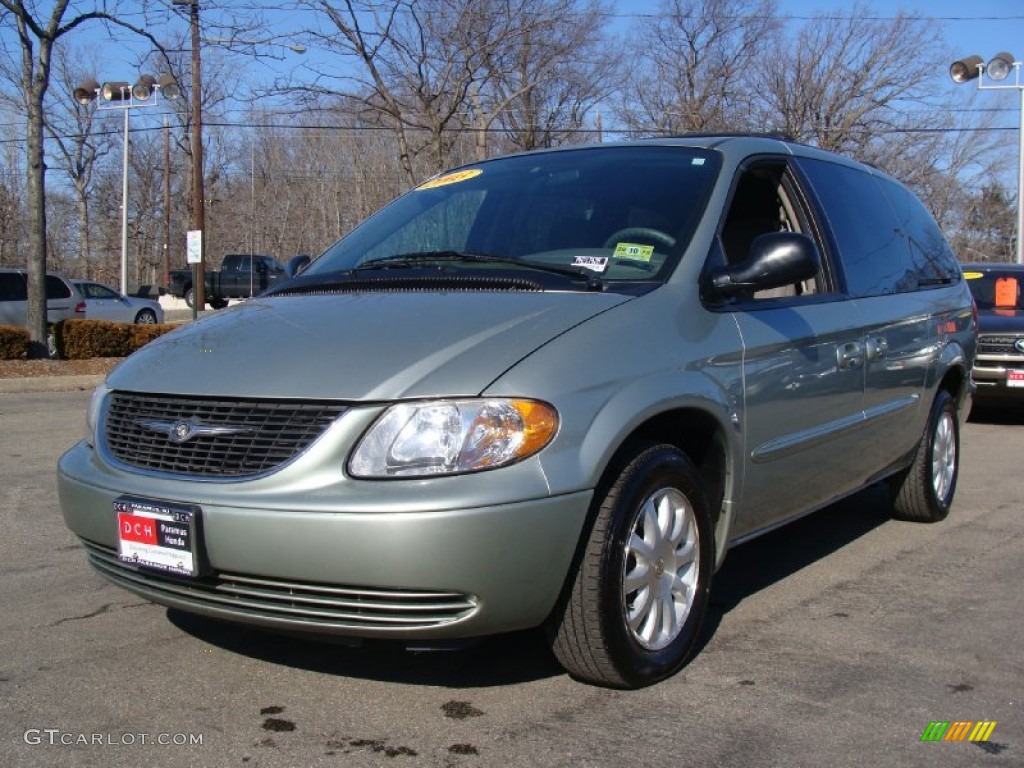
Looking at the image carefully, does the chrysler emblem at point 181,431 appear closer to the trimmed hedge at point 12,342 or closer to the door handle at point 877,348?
the door handle at point 877,348

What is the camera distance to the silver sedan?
25.3 metres

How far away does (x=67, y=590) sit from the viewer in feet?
14.6

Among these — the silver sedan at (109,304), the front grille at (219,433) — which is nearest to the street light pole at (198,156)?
the silver sedan at (109,304)

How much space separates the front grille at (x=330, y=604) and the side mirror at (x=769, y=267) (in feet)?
5.01

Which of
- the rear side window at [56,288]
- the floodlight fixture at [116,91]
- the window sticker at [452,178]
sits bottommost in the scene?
the rear side window at [56,288]

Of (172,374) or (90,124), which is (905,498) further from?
(90,124)

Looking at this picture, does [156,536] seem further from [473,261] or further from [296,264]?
[296,264]

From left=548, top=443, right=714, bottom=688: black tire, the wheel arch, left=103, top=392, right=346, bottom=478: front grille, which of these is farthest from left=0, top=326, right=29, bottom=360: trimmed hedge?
left=548, top=443, right=714, bottom=688: black tire

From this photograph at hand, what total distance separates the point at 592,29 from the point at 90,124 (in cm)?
3436

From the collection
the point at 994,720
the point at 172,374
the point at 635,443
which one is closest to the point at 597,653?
the point at 635,443

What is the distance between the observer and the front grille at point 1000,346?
10.2 meters

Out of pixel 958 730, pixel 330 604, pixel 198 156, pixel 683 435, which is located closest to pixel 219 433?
pixel 330 604

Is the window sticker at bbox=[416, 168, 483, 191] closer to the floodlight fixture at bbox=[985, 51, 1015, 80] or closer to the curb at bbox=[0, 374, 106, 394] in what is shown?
the curb at bbox=[0, 374, 106, 394]

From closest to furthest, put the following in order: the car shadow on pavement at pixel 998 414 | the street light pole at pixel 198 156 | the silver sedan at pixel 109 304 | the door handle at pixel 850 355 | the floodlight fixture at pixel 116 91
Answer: the door handle at pixel 850 355
the car shadow on pavement at pixel 998 414
the street light pole at pixel 198 156
the silver sedan at pixel 109 304
the floodlight fixture at pixel 116 91
